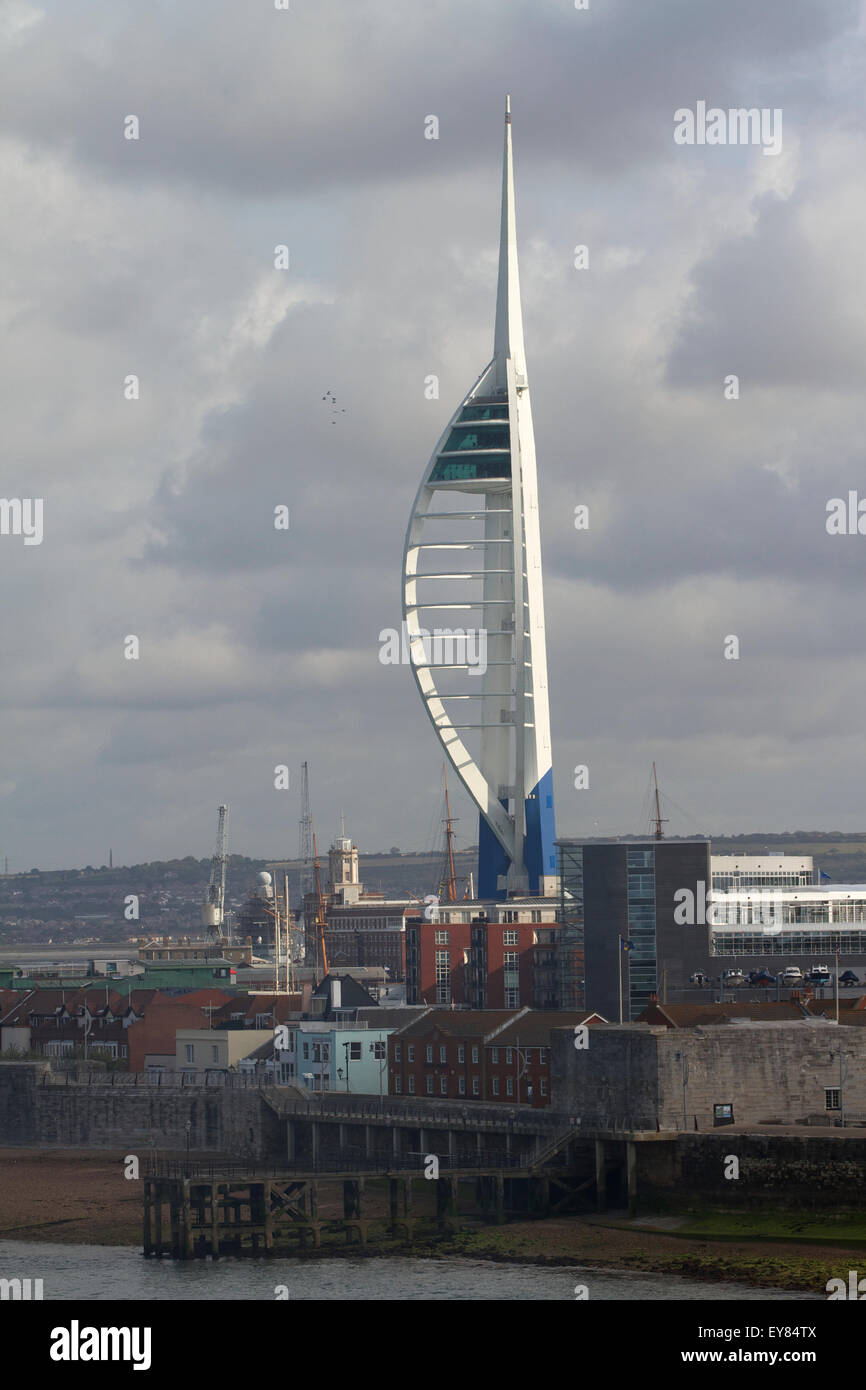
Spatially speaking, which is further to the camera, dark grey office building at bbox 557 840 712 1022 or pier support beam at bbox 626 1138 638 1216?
dark grey office building at bbox 557 840 712 1022

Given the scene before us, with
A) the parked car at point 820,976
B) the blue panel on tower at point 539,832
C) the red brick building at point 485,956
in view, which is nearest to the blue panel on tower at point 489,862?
the blue panel on tower at point 539,832

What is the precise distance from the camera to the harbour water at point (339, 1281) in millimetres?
64875

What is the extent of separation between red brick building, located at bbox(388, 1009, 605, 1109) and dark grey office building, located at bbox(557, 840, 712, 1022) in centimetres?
1575

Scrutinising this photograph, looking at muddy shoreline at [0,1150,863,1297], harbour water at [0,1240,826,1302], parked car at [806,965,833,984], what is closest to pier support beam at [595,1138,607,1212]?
muddy shoreline at [0,1150,863,1297]

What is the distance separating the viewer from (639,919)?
383 feet

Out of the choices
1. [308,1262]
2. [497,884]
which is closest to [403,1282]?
[308,1262]

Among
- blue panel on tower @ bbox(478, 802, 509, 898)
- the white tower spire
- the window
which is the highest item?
the white tower spire

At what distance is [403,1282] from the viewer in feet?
225

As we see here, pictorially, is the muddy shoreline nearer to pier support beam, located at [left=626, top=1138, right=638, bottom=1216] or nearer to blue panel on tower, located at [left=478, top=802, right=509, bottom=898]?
pier support beam, located at [left=626, top=1138, right=638, bottom=1216]

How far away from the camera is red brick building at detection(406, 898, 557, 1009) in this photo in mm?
132375

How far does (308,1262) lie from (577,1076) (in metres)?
11.4

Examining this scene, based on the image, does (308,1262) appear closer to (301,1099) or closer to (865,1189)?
(865,1189)
